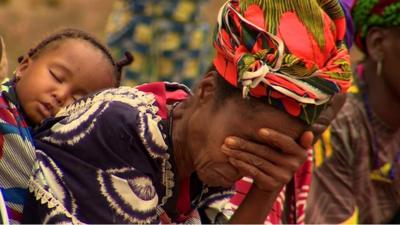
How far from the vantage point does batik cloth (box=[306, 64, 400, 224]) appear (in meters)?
4.16

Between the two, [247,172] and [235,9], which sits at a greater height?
[235,9]

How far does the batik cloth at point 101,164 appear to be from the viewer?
101 inches

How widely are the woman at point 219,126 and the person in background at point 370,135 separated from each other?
1.51 meters

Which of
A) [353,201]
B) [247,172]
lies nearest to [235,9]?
[247,172]

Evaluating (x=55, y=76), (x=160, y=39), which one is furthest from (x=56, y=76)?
(x=160, y=39)

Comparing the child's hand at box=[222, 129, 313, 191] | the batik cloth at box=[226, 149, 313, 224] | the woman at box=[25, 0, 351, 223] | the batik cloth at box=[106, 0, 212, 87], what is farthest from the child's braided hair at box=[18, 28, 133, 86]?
the batik cloth at box=[106, 0, 212, 87]

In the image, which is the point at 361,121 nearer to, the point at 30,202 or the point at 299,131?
the point at 299,131

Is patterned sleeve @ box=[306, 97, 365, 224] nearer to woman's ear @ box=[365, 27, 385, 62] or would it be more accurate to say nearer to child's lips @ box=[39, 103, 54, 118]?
woman's ear @ box=[365, 27, 385, 62]

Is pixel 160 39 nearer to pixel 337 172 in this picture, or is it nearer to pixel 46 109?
pixel 337 172

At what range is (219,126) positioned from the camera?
2596mm

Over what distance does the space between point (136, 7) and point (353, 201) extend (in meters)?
2.80

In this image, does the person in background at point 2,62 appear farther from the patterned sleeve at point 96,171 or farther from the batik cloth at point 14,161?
the patterned sleeve at point 96,171

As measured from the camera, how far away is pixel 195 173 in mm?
2861

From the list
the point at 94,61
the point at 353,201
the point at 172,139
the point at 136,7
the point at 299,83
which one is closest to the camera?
the point at 299,83
